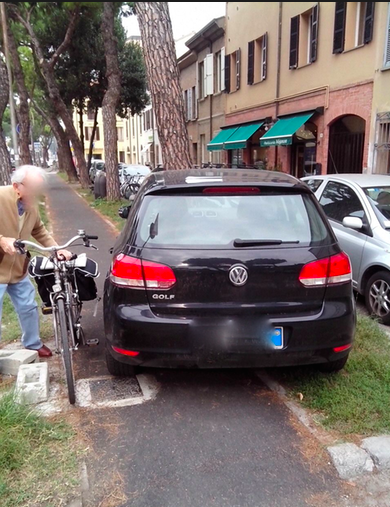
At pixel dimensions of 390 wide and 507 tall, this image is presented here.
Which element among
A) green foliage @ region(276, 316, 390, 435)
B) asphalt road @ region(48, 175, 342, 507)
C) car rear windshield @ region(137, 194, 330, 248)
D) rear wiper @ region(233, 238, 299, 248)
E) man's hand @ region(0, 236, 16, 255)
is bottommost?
asphalt road @ region(48, 175, 342, 507)

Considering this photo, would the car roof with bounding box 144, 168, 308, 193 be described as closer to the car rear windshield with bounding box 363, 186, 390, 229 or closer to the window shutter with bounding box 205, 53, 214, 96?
the car rear windshield with bounding box 363, 186, 390, 229

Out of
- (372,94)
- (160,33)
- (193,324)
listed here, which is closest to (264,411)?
(193,324)

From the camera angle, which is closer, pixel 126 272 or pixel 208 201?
pixel 126 272

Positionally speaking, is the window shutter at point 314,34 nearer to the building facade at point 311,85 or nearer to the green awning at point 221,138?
the building facade at point 311,85

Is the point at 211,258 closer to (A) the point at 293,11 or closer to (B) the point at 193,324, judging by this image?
(B) the point at 193,324

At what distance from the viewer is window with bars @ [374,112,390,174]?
11766 mm

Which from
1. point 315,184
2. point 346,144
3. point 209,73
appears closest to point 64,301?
point 315,184

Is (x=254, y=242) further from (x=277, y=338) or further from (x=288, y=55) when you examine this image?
Result: (x=288, y=55)

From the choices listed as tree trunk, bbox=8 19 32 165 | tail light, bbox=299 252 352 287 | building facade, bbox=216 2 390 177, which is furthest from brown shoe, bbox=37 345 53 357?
tree trunk, bbox=8 19 32 165

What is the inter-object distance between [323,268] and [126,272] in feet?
4.43

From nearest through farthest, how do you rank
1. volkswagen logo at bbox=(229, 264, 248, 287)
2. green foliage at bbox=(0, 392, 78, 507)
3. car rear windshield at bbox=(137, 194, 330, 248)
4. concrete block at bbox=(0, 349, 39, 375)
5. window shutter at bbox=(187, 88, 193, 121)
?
1. green foliage at bbox=(0, 392, 78, 507)
2. volkswagen logo at bbox=(229, 264, 248, 287)
3. car rear windshield at bbox=(137, 194, 330, 248)
4. concrete block at bbox=(0, 349, 39, 375)
5. window shutter at bbox=(187, 88, 193, 121)

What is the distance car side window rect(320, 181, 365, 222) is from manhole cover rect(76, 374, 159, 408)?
339 centimetres

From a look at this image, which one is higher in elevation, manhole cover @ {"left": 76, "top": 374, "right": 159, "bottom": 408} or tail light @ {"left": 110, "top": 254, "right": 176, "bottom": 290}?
tail light @ {"left": 110, "top": 254, "right": 176, "bottom": 290}

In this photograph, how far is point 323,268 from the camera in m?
3.18
